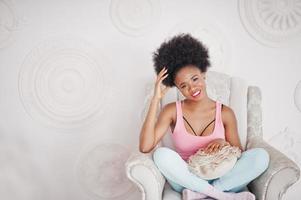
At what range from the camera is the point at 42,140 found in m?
2.19

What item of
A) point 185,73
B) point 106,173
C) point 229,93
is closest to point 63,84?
point 106,173

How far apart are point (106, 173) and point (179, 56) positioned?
0.98m

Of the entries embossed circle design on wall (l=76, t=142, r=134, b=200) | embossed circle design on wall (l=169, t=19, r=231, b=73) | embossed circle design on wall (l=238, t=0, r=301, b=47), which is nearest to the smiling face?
embossed circle design on wall (l=169, t=19, r=231, b=73)

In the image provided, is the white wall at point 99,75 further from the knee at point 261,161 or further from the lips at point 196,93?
the knee at point 261,161

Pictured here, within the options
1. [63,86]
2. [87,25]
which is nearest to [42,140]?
[63,86]

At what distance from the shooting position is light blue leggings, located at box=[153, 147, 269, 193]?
1381mm

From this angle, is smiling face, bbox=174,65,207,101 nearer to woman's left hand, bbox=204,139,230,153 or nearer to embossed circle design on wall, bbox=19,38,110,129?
woman's left hand, bbox=204,139,230,153

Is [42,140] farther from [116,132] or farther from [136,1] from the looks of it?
[136,1]

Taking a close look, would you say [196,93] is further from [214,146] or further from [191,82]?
[214,146]

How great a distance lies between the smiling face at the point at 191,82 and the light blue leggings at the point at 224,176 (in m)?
0.32

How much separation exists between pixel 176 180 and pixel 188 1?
114 centimetres

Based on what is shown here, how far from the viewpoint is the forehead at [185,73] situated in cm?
158

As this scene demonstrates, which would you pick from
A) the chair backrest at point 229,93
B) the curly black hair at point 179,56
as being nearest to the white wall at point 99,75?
the chair backrest at point 229,93

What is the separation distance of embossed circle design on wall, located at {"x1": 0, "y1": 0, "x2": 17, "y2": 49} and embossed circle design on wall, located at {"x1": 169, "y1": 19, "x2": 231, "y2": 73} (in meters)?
0.97
